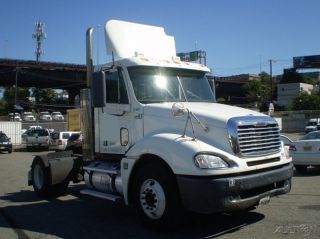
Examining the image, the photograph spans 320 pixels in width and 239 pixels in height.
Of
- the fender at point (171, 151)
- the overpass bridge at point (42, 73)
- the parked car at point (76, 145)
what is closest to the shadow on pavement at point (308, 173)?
the parked car at point (76, 145)

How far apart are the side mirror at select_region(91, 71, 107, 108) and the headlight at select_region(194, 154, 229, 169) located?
7.70 feet

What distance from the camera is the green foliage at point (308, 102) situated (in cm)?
9588

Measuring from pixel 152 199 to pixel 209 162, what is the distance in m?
1.27

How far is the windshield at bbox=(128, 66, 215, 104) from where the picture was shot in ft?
28.4

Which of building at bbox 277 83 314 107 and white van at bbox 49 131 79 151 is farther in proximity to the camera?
building at bbox 277 83 314 107

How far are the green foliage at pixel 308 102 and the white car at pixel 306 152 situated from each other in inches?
3220

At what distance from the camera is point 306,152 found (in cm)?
1616

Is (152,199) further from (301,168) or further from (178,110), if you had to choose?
(301,168)

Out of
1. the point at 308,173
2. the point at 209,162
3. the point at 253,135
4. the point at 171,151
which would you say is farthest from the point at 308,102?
the point at 209,162

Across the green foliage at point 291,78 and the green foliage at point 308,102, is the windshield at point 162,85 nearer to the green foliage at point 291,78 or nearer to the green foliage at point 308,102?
the green foliage at point 308,102

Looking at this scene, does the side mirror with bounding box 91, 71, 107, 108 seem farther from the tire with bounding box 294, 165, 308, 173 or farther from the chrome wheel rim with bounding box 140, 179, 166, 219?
the tire with bounding box 294, 165, 308, 173

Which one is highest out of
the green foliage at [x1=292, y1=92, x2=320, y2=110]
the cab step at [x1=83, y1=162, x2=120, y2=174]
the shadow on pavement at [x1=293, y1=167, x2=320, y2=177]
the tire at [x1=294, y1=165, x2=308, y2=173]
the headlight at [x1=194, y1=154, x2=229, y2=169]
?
the green foliage at [x1=292, y1=92, x2=320, y2=110]

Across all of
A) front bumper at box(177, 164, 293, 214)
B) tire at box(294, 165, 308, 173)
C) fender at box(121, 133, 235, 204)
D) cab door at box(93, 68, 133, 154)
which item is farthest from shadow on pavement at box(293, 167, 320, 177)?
fender at box(121, 133, 235, 204)

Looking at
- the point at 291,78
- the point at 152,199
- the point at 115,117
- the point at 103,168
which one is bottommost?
the point at 152,199
